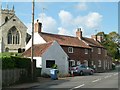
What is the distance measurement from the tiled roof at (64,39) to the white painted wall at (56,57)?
7660mm

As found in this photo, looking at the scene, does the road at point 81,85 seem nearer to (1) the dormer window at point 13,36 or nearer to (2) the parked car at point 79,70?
(2) the parked car at point 79,70

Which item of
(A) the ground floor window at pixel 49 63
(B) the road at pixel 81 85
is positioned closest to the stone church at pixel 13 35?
(A) the ground floor window at pixel 49 63

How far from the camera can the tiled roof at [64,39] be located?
5022cm

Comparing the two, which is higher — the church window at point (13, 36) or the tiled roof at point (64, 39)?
the church window at point (13, 36)

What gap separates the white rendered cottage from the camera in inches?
Result: 1515

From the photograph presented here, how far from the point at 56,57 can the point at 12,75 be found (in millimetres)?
16193

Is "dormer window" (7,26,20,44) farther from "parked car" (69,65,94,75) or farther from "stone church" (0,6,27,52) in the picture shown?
"parked car" (69,65,94,75)

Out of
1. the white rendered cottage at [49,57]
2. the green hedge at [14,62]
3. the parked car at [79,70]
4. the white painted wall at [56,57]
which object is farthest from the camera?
the parked car at [79,70]

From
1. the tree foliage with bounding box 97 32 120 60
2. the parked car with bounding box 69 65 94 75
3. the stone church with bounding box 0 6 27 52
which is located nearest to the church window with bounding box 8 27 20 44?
the stone church with bounding box 0 6 27 52

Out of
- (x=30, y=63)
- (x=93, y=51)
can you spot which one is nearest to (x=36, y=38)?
(x=93, y=51)

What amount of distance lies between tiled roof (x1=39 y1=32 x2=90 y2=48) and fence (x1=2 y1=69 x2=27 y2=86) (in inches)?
851

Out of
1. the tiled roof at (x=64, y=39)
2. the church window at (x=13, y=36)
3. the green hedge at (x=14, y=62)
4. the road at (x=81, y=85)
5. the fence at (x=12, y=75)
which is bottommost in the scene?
the road at (x=81, y=85)

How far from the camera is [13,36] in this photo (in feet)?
235

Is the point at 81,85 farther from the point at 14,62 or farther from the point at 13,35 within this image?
the point at 13,35
